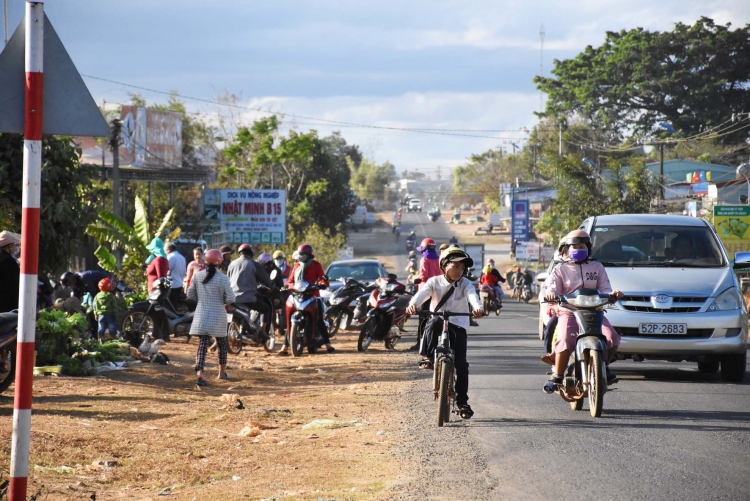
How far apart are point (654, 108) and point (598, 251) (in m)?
60.4

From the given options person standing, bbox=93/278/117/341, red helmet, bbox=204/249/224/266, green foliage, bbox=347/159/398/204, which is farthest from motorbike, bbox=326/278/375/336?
green foliage, bbox=347/159/398/204

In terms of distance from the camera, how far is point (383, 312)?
1814cm

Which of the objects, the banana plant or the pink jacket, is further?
the banana plant

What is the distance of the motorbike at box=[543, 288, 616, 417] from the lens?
906 cm

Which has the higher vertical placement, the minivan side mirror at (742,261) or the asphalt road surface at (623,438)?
the minivan side mirror at (742,261)

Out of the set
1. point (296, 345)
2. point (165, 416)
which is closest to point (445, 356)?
point (165, 416)

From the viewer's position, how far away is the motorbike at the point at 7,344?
9.45 m

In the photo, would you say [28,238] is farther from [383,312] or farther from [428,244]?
[383,312]

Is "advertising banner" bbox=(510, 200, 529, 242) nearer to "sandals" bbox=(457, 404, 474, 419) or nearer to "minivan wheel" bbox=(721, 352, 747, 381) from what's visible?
"minivan wheel" bbox=(721, 352, 747, 381)

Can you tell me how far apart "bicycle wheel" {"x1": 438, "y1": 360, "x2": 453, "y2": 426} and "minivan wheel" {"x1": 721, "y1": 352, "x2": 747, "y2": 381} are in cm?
458

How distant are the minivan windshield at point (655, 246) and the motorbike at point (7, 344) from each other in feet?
22.9

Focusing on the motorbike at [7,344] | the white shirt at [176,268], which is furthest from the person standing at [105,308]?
the motorbike at [7,344]

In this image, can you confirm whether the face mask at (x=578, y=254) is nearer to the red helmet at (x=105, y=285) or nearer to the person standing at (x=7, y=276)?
the person standing at (x=7, y=276)

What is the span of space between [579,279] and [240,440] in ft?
11.8
